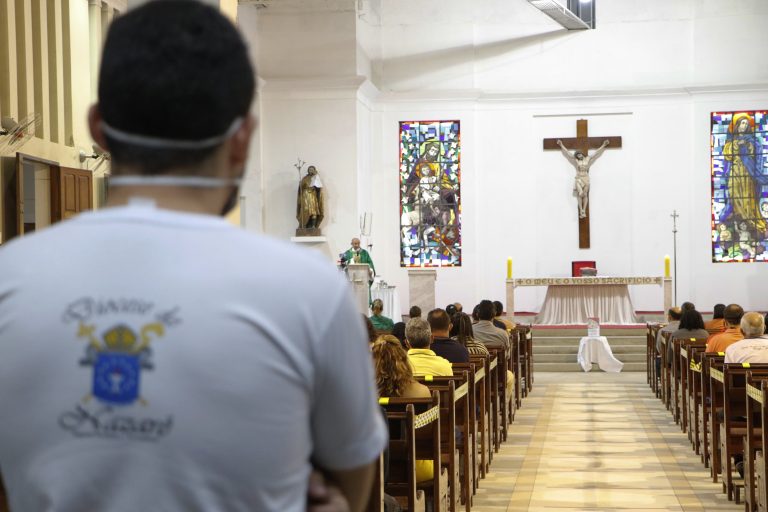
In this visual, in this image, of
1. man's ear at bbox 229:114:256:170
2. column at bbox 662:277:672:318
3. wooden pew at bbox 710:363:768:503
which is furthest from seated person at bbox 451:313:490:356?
column at bbox 662:277:672:318

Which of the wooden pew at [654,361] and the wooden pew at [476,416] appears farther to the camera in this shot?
the wooden pew at [654,361]

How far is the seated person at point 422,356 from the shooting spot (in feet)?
23.4

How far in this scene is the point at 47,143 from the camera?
13422 millimetres

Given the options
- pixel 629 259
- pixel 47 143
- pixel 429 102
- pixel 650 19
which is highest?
pixel 650 19

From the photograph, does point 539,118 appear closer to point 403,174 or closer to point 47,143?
point 403,174

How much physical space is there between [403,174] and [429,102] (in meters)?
1.62

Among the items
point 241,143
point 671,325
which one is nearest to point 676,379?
point 671,325

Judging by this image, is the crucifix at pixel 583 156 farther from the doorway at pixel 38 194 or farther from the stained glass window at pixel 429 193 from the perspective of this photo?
the doorway at pixel 38 194

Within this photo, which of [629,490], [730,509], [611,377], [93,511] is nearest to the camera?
[93,511]

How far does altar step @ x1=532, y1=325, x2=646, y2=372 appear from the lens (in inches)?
696

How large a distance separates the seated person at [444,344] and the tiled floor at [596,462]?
103 centimetres

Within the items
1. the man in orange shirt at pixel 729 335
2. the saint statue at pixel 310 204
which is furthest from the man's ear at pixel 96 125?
the saint statue at pixel 310 204

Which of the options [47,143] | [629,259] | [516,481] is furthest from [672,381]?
[629,259]

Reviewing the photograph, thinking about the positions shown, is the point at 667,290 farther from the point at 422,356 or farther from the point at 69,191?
the point at 422,356
